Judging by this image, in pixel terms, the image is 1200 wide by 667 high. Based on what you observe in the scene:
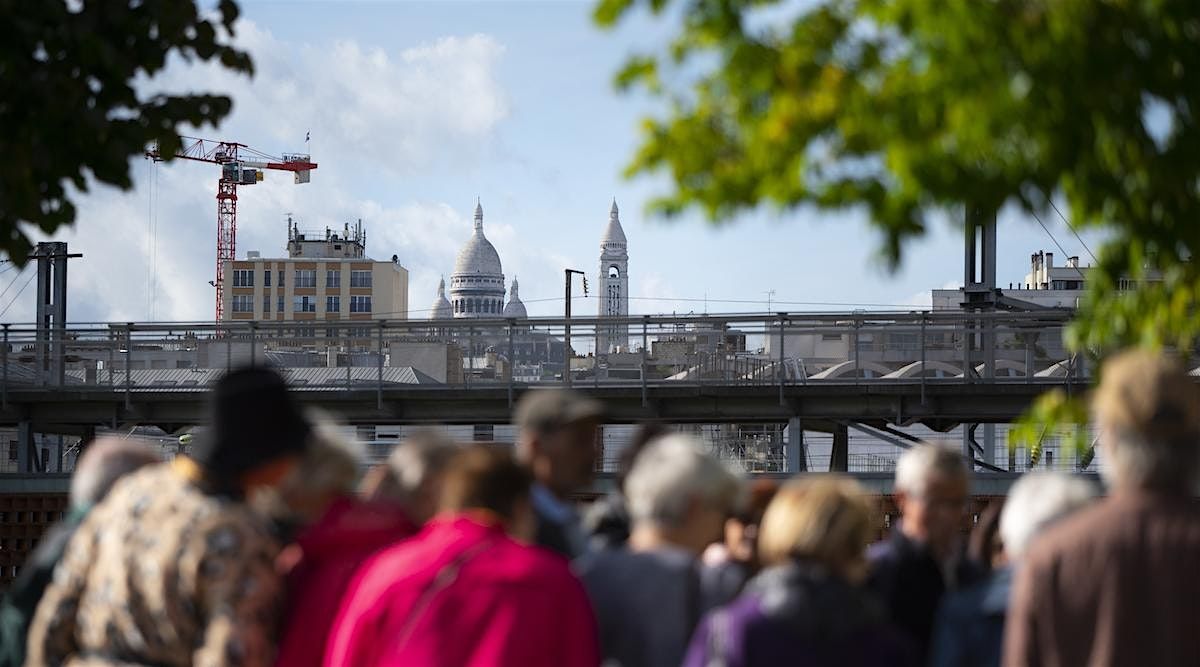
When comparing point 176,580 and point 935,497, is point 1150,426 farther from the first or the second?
point 176,580

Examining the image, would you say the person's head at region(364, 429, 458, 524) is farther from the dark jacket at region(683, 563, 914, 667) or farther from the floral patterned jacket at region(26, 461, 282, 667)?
the dark jacket at region(683, 563, 914, 667)

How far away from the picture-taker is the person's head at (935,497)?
647 centimetres

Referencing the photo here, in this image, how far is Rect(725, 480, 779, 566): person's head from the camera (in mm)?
6789

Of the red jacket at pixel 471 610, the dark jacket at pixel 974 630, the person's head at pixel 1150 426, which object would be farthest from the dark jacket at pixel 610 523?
the person's head at pixel 1150 426

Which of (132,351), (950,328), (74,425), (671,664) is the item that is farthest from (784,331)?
(671,664)

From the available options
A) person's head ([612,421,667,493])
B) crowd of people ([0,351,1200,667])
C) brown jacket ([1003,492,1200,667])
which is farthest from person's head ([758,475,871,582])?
person's head ([612,421,667,493])

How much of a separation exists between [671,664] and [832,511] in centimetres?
→ 103

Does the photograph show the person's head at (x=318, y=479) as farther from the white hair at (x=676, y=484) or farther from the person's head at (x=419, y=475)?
the white hair at (x=676, y=484)

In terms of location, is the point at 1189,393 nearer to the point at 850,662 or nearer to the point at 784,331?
the point at 850,662

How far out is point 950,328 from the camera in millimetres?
25984

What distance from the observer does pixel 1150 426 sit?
4512mm

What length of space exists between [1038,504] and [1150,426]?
1.34m

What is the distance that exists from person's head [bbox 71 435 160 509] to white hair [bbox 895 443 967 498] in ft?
8.89

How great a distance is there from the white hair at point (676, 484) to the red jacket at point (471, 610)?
1.94ft
